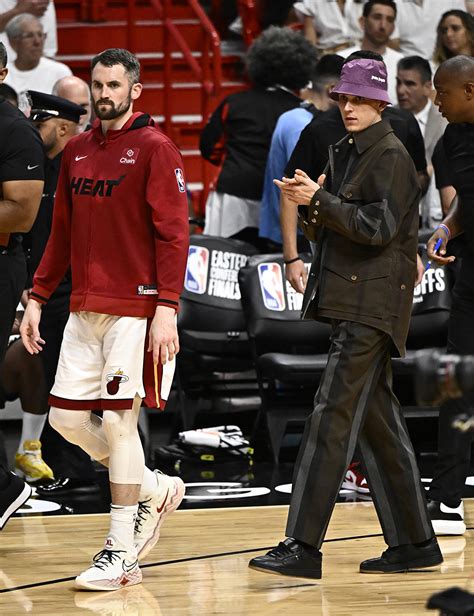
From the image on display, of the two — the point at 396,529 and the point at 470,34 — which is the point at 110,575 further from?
the point at 470,34

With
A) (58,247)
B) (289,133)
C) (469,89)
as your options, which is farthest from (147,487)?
(289,133)

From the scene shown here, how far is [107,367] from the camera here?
511 cm

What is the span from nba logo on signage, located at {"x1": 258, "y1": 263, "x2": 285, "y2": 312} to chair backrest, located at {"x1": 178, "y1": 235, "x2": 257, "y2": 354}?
396 mm

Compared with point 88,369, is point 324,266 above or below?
above

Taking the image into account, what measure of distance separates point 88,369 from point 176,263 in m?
0.52

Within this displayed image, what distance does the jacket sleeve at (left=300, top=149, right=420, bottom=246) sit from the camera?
507 centimetres

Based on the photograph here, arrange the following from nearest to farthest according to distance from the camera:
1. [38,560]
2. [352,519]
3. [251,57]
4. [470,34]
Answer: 1. [38,560]
2. [352,519]
3. [251,57]
4. [470,34]

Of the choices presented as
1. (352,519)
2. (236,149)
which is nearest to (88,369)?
(352,519)

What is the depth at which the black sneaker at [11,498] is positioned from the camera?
6.01m

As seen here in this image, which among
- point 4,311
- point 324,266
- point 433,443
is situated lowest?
point 433,443

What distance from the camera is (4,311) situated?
5.95m

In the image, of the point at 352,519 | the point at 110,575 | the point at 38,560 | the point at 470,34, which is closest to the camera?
the point at 110,575

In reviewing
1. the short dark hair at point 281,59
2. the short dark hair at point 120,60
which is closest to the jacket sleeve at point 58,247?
the short dark hair at point 120,60

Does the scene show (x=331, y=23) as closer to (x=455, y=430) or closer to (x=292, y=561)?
(x=455, y=430)
